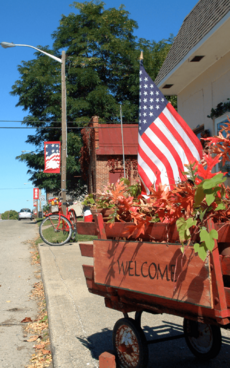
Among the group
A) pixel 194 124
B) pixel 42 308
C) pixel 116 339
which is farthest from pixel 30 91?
pixel 116 339

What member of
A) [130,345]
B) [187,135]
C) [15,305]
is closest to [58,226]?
[15,305]

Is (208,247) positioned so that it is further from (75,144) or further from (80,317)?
(75,144)

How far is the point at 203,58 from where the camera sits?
8148 mm

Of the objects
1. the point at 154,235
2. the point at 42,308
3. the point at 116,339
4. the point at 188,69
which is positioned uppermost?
the point at 188,69

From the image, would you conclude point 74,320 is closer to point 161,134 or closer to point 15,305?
point 15,305

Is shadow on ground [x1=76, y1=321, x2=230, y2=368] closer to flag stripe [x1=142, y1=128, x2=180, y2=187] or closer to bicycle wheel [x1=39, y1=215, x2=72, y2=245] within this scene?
flag stripe [x1=142, y1=128, x2=180, y2=187]

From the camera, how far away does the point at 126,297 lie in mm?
2709

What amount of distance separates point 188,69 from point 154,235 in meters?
7.46

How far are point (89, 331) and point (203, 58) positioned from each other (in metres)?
6.56

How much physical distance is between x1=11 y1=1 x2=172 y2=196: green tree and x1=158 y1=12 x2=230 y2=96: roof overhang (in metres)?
15.3

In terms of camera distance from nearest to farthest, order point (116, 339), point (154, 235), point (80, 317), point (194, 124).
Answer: point (154, 235)
point (116, 339)
point (80, 317)
point (194, 124)

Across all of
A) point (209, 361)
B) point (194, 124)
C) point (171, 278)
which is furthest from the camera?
point (194, 124)

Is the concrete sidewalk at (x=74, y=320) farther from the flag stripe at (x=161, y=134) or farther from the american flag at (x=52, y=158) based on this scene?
the american flag at (x=52, y=158)

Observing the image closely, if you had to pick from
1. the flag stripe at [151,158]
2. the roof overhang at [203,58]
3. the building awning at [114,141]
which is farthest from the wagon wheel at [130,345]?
the building awning at [114,141]
